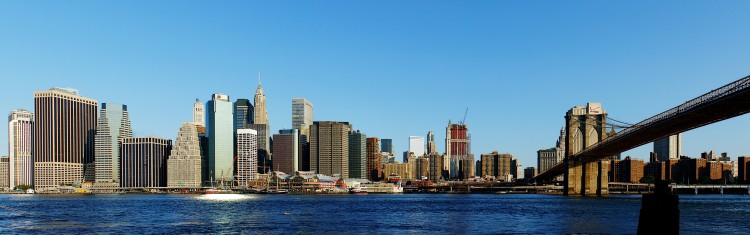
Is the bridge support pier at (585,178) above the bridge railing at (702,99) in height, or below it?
below

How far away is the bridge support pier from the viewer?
5123 inches

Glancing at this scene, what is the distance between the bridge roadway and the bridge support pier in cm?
1899

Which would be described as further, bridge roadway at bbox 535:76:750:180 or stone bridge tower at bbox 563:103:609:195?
stone bridge tower at bbox 563:103:609:195

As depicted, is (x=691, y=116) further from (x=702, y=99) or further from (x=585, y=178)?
(x=585, y=178)

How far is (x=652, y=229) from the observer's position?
20.0 meters

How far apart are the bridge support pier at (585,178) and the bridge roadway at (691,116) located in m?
19.0

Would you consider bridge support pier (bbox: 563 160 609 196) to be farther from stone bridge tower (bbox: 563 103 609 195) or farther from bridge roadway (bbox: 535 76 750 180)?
bridge roadway (bbox: 535 76 750 180)

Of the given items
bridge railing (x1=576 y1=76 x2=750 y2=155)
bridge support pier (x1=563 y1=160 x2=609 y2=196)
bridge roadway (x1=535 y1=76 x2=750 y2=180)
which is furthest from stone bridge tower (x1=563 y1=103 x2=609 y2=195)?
bridge railing (x1=576 y1=76 x2=750 y2=155)

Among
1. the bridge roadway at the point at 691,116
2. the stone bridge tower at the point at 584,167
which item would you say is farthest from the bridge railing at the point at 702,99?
the stone bridge tower at the point at 584,167

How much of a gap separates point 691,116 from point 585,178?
58.6 metres

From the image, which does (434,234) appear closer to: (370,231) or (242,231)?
(370,231)

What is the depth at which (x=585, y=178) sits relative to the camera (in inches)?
5113

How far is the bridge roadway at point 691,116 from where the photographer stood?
59.8 m

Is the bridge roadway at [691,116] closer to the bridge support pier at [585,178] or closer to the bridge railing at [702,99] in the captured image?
the bridge railing at [702,99]
